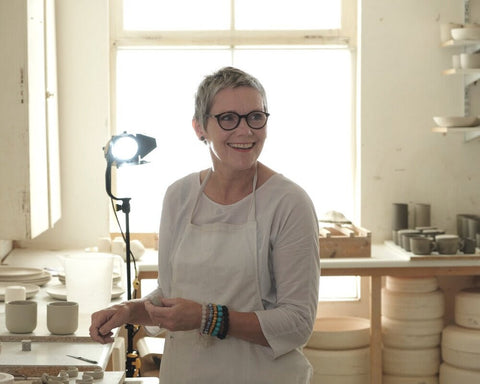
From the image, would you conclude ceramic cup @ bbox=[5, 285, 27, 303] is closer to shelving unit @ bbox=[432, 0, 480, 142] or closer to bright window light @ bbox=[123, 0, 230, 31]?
bright window light @ bbox=[123, 0, 230, 31]

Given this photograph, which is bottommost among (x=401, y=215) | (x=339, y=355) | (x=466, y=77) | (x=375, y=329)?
(x=339, y=355)

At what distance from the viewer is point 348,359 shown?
4.12m

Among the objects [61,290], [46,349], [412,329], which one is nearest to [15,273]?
[61,290]

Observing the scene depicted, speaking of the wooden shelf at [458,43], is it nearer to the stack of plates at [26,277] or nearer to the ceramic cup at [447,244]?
the ceramic cup at [447,244]

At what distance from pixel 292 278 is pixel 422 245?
217cm

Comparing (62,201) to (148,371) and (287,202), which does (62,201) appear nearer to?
(148,371)

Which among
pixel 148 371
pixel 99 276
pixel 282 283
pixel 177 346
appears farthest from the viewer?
pixel 148 371

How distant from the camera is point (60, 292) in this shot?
3125 mm

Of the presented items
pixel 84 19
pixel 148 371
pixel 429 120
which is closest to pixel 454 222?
pixel 429 120

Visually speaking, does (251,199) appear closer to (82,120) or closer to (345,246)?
(345,246)

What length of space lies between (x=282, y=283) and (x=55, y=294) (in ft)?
4.31

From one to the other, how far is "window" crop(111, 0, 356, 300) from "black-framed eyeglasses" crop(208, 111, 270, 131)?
2588 millimetres

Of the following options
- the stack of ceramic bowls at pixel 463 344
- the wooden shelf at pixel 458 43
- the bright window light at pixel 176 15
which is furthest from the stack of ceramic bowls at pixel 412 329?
the bright window light at pixel 176 15

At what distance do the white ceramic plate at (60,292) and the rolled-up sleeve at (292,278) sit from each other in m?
1.20
